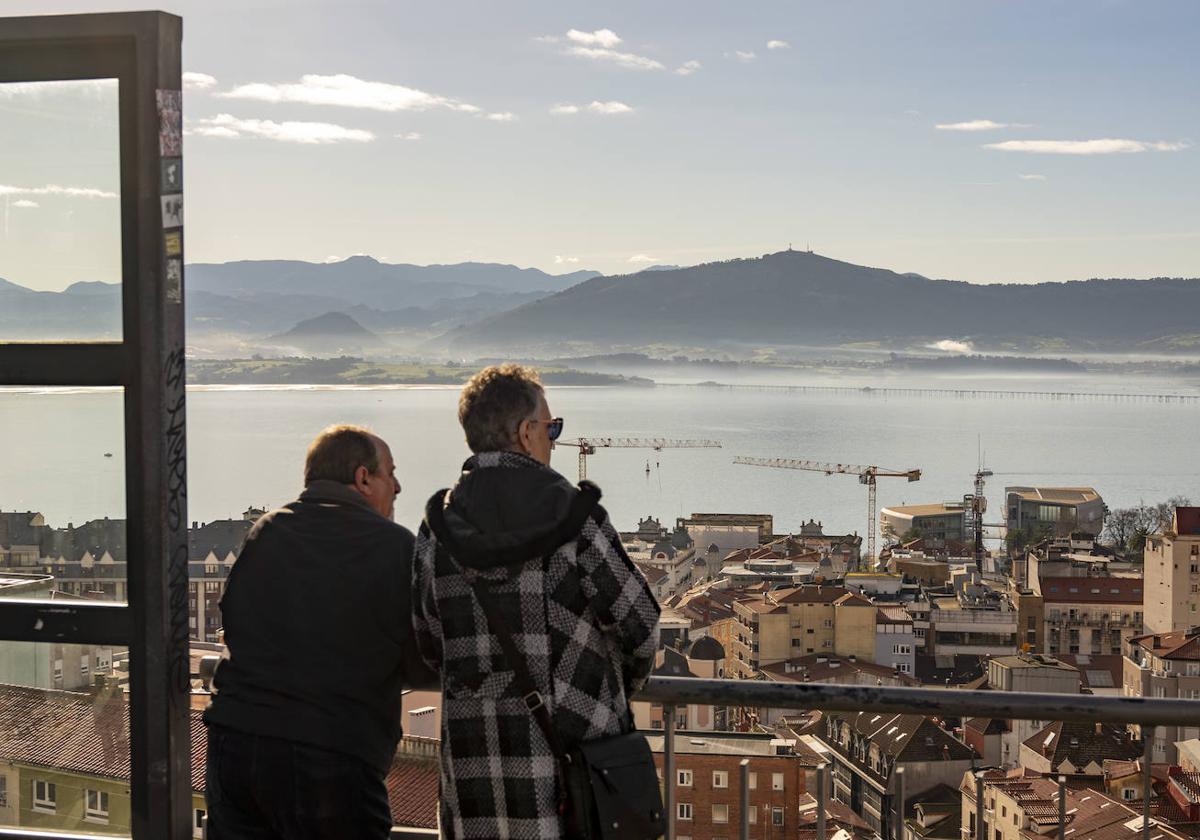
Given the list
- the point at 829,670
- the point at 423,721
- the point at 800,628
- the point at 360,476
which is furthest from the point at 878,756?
the point at 800,628

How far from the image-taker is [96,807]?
213cm

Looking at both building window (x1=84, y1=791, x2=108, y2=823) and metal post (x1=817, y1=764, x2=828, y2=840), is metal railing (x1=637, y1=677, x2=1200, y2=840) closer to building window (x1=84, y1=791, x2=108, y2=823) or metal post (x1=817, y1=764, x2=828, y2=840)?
metal post (x1=817, y1=764, x2=828, y2=840)

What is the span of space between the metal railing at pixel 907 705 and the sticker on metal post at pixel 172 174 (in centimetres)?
100

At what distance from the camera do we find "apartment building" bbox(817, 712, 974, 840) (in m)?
7.98

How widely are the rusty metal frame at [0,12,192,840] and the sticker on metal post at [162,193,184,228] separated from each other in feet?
0.04

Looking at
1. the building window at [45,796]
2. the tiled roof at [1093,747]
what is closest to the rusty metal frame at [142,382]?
the building window at [45,796]

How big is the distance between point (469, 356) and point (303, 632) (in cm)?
18945

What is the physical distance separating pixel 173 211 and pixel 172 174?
54 mm

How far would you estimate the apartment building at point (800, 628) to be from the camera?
29.1m

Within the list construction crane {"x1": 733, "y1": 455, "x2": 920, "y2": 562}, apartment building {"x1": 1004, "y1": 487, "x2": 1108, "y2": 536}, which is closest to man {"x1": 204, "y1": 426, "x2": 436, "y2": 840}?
apartment building {"x1": 1004, "y1": 487, "x2": 1108, "y2": 536}

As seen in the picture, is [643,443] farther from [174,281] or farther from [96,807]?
[174,281]

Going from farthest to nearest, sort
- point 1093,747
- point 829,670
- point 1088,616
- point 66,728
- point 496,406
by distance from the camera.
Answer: point 1088,616 → point 829,670 → point 1093,747 → point 66,728 → point 496,406

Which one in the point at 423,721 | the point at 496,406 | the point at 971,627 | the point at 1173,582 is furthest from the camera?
the point at 1173,582

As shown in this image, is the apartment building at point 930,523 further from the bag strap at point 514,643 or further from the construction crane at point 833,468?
the bag strap at point 514,643
